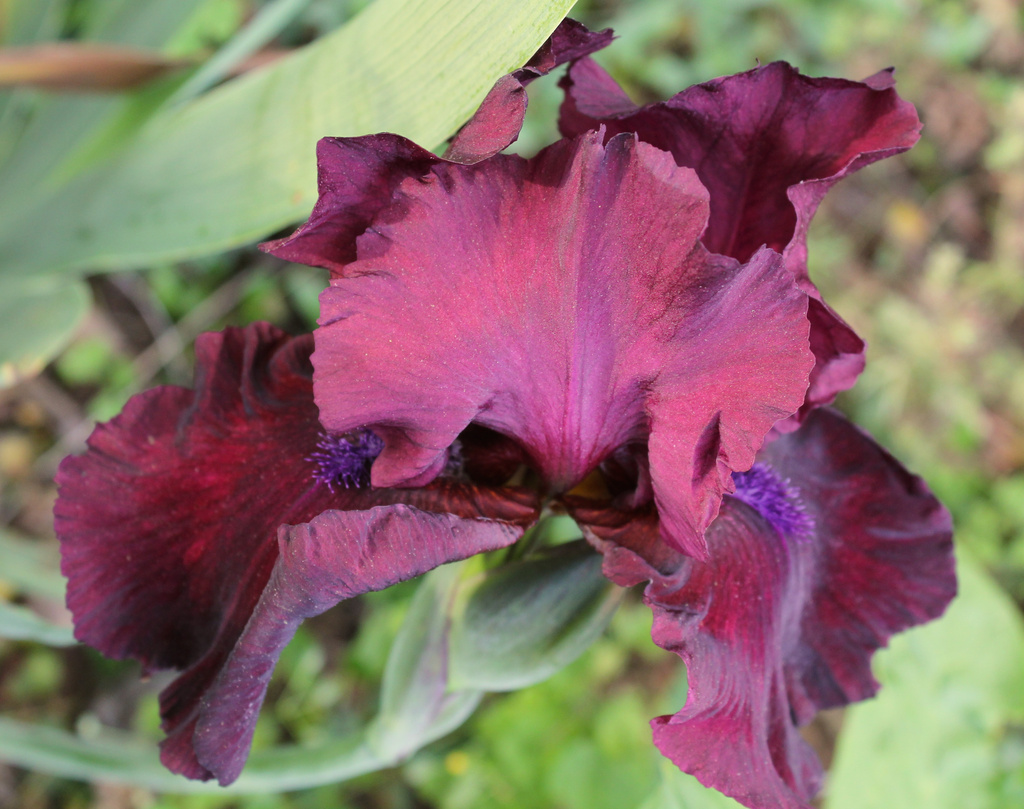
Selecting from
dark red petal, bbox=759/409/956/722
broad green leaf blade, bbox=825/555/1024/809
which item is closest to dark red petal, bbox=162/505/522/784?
dark red petal, bbox=759/409/956/722

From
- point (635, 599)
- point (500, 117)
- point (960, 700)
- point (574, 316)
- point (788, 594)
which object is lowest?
point (635, 599)

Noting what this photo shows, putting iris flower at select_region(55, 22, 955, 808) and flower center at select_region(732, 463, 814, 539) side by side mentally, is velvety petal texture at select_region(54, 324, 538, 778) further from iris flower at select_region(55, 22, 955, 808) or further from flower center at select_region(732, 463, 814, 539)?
flower center at select_region(732, 463, 814, 539)

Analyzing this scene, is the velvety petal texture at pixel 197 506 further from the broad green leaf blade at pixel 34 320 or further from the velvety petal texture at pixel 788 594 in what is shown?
the broad green leaf blade at pixel 34 320

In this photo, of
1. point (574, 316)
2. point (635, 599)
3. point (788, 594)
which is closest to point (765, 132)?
point (574, 316)

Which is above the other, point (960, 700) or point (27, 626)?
point (27, 626)

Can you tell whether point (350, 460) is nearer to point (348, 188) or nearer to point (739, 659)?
point (348, 188)

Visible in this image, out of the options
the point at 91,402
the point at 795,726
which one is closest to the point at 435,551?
the point at 795,726

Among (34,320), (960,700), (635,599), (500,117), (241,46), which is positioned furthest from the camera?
(635,599)
